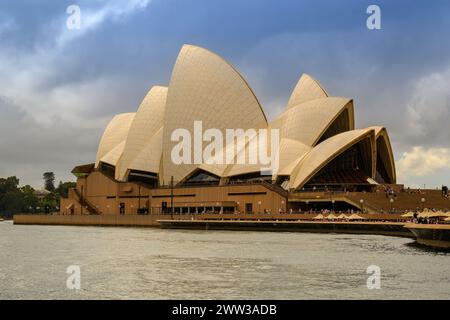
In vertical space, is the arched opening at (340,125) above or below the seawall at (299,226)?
above

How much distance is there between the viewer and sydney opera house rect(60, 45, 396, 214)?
75250 millimetres

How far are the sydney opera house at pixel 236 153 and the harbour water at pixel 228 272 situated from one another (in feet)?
110

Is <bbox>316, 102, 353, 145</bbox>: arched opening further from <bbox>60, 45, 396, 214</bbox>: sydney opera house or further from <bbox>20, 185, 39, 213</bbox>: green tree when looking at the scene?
<bbox>20, 185, 39, 213</bbox>: green tree

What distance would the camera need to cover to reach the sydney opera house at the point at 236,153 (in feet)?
247

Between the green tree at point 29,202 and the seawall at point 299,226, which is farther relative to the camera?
the green tree at point 29,202

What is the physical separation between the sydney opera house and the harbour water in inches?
1322

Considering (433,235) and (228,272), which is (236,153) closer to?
(433,235)

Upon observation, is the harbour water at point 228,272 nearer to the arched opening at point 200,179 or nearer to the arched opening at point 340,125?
the arched opening at point 340,125

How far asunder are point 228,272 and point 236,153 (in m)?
54.1

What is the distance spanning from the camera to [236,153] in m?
81.4

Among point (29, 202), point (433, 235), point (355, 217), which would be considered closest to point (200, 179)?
point (355, 217)

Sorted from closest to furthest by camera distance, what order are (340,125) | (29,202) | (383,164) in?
(340,125) < (383,164) < (29,202)

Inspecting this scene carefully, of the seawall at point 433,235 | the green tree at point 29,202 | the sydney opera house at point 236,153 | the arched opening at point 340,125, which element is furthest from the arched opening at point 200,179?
the green tree at point 29,202

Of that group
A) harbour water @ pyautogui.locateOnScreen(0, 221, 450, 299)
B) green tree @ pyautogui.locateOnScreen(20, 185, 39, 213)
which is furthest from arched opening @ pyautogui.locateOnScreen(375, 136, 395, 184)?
green tree @ pyautogui.locateOnScreen(20, 185, 39, 213)
